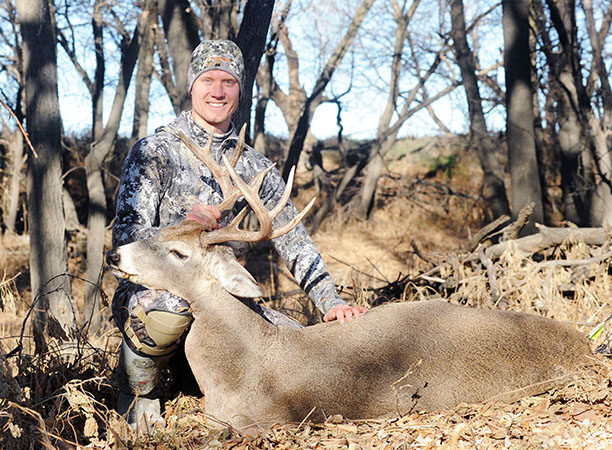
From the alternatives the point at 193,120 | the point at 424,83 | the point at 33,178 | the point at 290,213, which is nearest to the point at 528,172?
the point at 290,213

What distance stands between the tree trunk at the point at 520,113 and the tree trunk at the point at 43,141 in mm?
4844

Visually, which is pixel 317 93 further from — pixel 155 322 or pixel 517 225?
pixel 155 322

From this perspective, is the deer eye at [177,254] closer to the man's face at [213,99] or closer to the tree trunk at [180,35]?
the man's face at [213,99]

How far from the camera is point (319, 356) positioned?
12.0ft

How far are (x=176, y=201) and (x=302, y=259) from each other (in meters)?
0.90

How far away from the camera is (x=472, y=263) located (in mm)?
6121

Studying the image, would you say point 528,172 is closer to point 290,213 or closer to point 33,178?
point 290,213

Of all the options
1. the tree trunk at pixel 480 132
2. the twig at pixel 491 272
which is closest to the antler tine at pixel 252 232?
the twig at pixel 491 272

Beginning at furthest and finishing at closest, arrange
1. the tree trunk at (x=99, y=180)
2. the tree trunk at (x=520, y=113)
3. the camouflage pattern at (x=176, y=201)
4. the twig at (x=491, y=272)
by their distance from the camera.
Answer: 1. the tree trunk at (x=99, y=180)
2. the tree trunk at (x=520, y=113)
3. the twig at (x=491, y=272)
4. the camouflage pattern at (x=176, y=201)

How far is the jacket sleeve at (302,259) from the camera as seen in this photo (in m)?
4.34

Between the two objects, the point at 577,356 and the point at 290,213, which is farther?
the point at 290,213

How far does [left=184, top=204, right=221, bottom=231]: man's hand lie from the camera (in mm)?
3701

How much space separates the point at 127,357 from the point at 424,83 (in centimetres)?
1156

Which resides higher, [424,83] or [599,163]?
[424,83]
